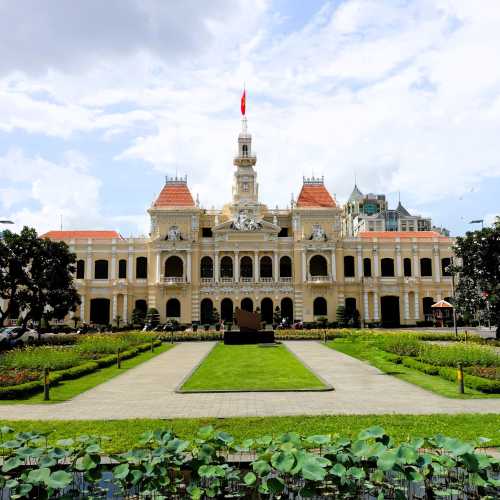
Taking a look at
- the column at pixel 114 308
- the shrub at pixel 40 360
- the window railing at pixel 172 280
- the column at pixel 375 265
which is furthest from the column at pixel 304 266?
the shrub at pixel 40 360

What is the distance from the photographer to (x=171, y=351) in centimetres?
3631

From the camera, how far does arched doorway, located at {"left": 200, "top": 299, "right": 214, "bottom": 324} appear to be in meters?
63.6

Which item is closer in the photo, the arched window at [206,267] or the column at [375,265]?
the arched window at [206,267]

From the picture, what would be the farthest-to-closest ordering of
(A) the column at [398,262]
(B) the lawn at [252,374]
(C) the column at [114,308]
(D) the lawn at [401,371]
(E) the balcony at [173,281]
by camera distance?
(A) the column at [398,262], (C) the column at [114,308], (E) the balcony at [173,281], (B) the lawn at [252,374], (D) the lawn at [401,371]

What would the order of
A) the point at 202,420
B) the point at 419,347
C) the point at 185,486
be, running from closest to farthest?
the point at 185,486 → the point at 202,420 → the point at 419,347

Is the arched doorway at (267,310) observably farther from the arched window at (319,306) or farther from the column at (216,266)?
the column at (216,266)

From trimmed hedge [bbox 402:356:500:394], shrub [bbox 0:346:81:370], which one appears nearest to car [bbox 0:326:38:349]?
shrub [bbox 0:346:81:370]

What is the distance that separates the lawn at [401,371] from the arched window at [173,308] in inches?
1109

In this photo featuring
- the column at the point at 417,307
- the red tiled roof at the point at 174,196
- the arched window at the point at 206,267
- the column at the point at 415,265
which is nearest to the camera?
the arched window at the point at 206,267

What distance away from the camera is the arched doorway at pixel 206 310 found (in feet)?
209

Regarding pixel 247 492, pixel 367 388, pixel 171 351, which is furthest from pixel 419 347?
pixel 247 492

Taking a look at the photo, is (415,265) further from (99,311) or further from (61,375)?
(61,375)

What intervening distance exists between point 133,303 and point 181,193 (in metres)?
14.3

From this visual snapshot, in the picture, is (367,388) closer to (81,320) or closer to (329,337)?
(329,337)
